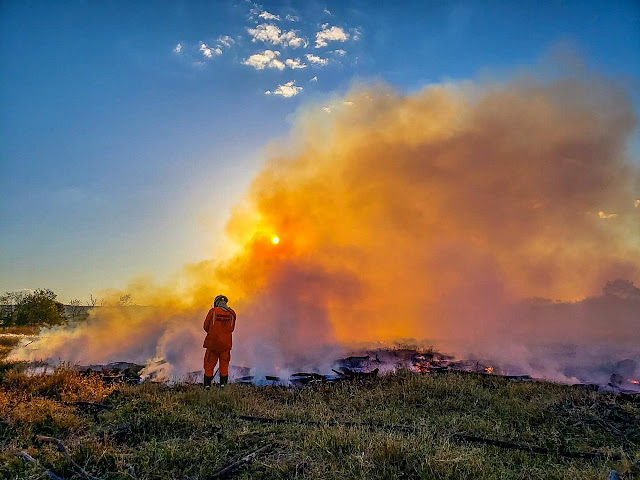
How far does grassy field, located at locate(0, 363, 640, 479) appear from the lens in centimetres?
504

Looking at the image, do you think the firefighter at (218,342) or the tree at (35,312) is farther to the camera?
the tree at (35,312)

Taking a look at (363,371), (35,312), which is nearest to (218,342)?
(363,371)

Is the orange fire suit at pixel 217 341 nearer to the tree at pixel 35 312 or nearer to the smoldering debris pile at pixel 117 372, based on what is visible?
the smoldering debris pile at pixel 117 372

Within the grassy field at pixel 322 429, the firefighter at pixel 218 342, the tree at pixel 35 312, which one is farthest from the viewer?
the tree at pixel 35 312

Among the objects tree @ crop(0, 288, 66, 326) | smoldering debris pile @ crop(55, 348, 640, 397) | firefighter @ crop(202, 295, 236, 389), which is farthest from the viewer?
tree @ crop(0, 288, 66, 326)

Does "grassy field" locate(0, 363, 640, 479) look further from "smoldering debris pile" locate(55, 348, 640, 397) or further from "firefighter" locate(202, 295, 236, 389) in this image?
"smoldering debris pile" locate(55, 348, 640, 397)

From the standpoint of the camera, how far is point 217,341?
11.2 metres

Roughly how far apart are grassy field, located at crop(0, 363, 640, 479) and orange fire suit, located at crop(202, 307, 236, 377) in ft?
3.06

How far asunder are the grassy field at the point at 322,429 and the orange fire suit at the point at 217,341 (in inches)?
36.7

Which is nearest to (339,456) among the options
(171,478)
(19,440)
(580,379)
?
(171,478)

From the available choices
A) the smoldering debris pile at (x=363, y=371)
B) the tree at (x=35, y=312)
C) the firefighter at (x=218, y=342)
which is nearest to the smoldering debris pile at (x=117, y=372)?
the smoldering debris pile at (x=363, y=371)

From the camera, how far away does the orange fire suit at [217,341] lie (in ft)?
36.9

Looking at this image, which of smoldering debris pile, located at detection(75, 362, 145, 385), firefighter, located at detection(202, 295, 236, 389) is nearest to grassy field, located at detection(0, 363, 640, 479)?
firefighter, located at detection(202, 295, 236, 389)

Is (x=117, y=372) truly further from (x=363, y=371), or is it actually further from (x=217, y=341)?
(x=363, y=371)
